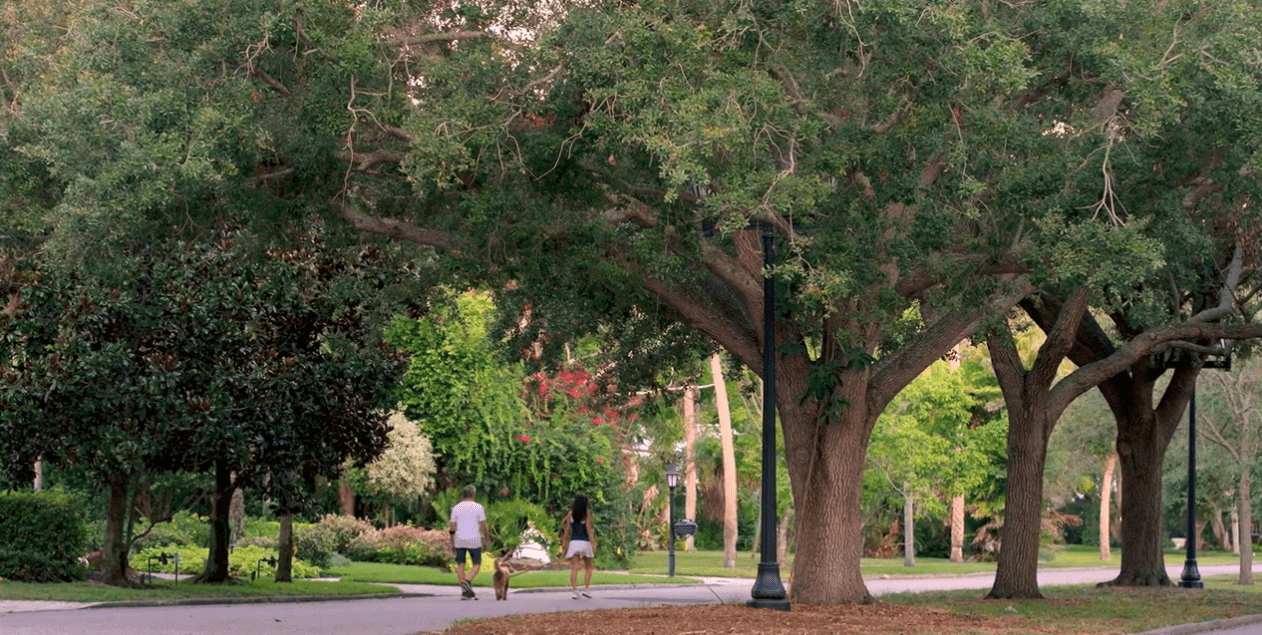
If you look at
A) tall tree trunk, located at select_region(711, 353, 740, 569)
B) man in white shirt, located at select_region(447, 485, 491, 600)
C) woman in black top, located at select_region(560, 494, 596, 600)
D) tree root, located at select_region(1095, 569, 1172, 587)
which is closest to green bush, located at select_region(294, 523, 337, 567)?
woman in black top, located at select_region(560, 494, 596, 600)

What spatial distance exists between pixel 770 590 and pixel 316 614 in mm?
5734

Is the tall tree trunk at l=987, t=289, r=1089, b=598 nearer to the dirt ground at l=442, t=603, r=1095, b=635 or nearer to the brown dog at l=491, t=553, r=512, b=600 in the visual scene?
the dirt ground at l=442, t=603, r=1095, b=635

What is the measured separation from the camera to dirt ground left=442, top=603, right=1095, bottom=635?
15.8 meters

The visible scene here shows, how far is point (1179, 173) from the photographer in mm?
16703

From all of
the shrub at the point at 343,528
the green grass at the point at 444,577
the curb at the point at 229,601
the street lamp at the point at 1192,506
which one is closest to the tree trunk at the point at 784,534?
the green grass at the point at 444,577

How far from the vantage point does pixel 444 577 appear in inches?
1247

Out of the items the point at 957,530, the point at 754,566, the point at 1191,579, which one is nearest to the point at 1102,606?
the point at 1191,579

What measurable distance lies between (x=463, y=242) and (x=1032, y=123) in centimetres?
595

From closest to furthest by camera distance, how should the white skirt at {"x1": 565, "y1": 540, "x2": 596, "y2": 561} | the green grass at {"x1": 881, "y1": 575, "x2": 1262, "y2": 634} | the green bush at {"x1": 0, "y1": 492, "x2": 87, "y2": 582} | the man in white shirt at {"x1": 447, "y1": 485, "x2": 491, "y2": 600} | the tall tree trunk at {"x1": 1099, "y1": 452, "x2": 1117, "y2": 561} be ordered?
the green grass at {"x1": 881, "y1": 575, "x2": 1262, "y2": 634} < the man in white shirt at {"x1": 447, "y1": 485, "x2": 491, "y2": 600} < the green bush at {"x1": 0, "y1": 492, "x2": 87, "y2": 582} < the white skirt at {"x1": 565, "y1": 540, "x2": 596, "y2": 561} < the tall tree trunk at {"x1": 1099, "y1": 452, "x2": 1117, "y2": 561}

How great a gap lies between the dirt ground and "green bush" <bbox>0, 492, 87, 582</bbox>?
378 inches

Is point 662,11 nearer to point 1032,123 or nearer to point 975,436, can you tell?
point 1032,123

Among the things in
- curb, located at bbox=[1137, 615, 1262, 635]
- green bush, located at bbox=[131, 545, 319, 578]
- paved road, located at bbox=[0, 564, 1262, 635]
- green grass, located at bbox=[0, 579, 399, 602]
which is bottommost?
paved road, located at bbox=[0, 564, 1262, 635]

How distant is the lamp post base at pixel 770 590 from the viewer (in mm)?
17766

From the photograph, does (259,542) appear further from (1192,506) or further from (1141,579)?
(1192,506)
